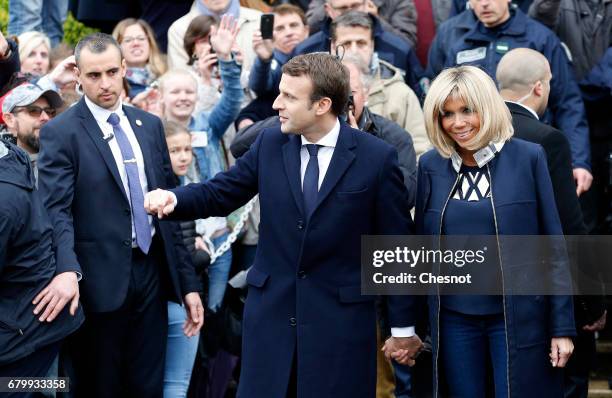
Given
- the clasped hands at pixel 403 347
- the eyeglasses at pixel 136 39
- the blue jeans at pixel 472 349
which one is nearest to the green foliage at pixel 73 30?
the eyeglasses at pixel 136 39

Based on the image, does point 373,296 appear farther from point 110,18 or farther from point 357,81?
point 110,18

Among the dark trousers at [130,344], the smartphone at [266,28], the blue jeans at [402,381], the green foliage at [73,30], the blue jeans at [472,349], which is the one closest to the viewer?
the blue jeans at [472,349]

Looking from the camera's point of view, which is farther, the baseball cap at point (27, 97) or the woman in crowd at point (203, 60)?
the woman in crowd at point (203, 60)

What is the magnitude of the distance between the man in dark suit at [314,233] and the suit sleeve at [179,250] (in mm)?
804

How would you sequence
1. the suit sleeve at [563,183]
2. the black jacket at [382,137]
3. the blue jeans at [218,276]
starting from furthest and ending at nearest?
1. the blue jeans at [218,276]
2. the black jacket at [382,137]
3. the suit sleeve at [563,183]

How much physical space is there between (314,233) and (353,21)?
280 cm

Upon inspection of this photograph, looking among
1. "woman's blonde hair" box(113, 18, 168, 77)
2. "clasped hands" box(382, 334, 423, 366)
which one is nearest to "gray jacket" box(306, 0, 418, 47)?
"woman's blonde hair" box(113, 18, 168, 77)

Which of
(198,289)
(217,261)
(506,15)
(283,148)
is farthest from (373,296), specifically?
(506,15)

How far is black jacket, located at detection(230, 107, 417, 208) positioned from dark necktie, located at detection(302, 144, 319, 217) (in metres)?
0.95

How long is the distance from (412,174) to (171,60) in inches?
112

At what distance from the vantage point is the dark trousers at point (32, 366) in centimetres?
502

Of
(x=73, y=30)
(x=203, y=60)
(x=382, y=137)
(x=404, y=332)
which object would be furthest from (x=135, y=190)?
(x=73, y=30)

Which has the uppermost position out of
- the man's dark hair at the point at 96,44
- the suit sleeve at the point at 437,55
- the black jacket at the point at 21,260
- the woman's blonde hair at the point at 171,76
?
the suit sleeve at the point at 437,55

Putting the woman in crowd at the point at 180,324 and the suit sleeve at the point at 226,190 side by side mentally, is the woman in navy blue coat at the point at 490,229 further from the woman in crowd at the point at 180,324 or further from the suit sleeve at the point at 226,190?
the woman in crowd at the point at 180,324
